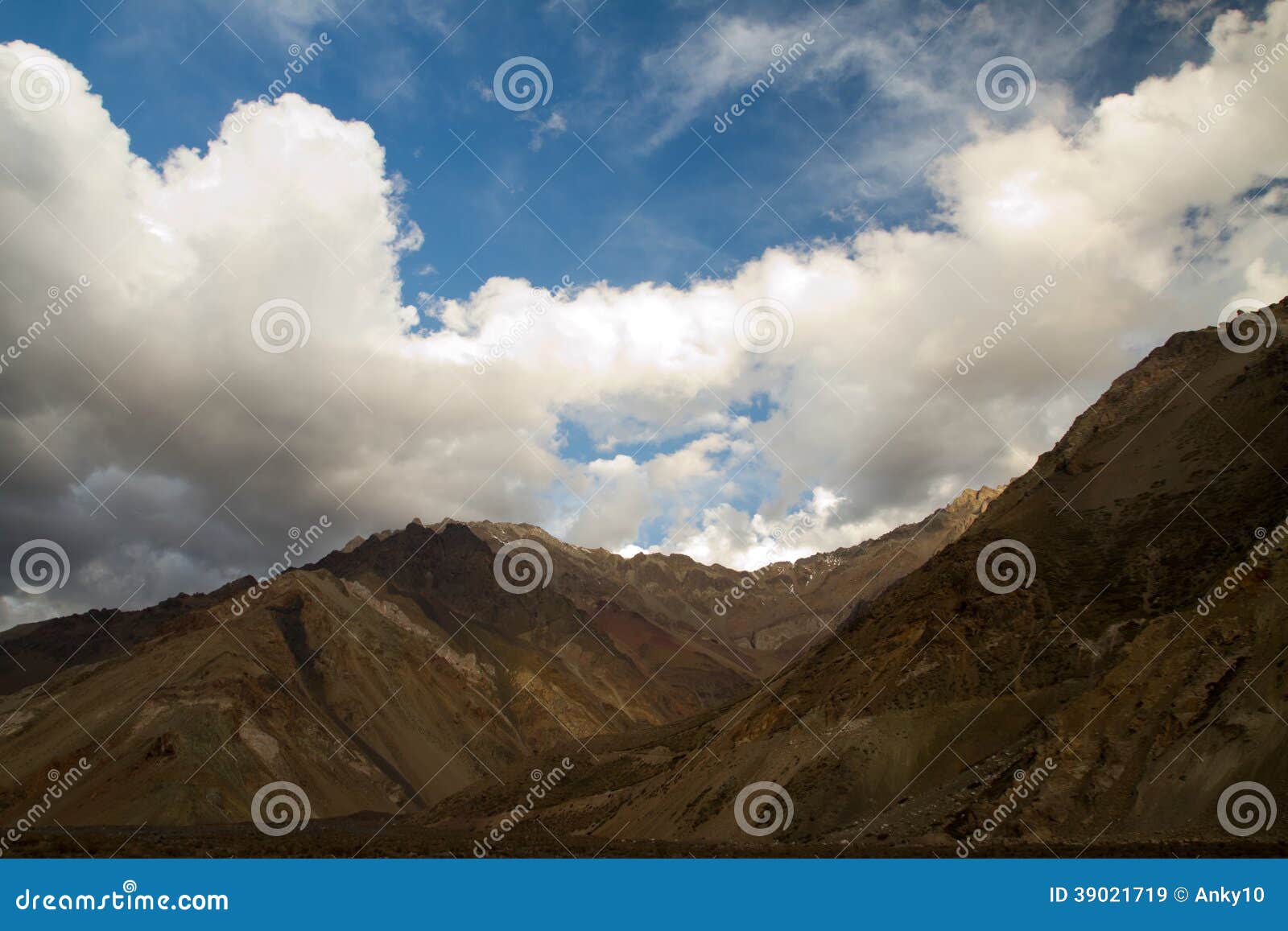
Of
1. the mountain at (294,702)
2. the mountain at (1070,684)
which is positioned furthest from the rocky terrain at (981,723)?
the mountain at (294,702)

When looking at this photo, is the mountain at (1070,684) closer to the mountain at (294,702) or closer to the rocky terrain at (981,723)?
the rocky terrain at (981,723)

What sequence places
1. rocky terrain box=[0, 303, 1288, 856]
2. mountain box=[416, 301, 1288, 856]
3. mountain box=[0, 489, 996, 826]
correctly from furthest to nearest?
mountain box=[0, 489, 996, 826] < rocky terrain box=[0, 303, 1288, 856] < mountain box=[416, 301, 1288, 856]

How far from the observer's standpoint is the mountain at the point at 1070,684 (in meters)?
37.9

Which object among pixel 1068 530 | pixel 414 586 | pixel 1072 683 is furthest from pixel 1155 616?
pixel 414 586

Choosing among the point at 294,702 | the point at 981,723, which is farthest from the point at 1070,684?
the point at 294,702

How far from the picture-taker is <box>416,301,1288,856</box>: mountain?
37875 millimetres

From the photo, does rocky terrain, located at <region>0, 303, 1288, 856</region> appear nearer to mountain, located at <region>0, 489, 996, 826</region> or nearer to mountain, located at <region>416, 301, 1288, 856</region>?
mountain, located at <region>416, 301, 1288, 856</region>

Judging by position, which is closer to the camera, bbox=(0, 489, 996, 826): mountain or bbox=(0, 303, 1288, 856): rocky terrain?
bbox=(0, 303, 1288, 856): rocky terrain

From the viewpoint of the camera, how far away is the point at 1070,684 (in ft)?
160

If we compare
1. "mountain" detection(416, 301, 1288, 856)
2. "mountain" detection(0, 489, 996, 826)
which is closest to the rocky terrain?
"mountain" detection(416, 301, 1288, 856)

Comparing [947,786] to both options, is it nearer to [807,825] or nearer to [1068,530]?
[807,825]

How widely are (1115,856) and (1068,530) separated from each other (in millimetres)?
35645

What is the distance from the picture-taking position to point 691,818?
52938 millimetres

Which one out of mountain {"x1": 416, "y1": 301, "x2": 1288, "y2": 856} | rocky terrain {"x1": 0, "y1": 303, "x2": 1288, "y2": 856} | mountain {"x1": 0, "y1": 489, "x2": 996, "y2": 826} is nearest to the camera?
mountain {"x1": 416, "y1": 301, "x2": 1288, "y2": 856}
